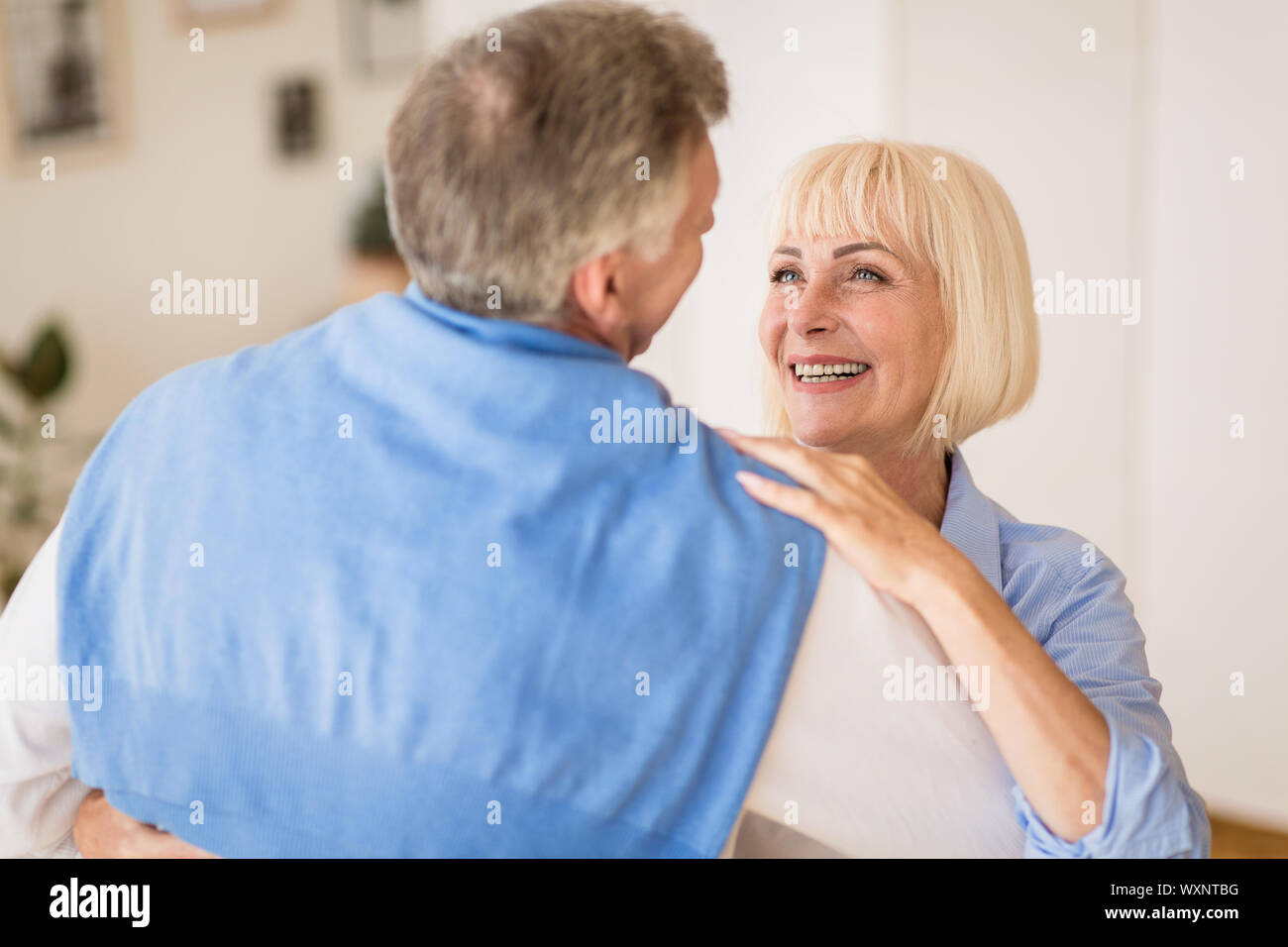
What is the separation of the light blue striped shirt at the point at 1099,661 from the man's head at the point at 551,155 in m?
0.62

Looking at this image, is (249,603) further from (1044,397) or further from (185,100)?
(185,100)

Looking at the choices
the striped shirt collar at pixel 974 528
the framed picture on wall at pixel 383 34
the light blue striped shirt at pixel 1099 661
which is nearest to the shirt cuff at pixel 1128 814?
the light blue striped shirt at pixel 1099 661

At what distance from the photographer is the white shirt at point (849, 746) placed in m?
0.96

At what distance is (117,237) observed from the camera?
15.5ft

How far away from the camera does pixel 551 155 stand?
0.88 meters

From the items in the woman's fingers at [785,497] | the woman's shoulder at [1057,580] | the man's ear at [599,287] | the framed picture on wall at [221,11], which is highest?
the framed picture on wall at [221,11]

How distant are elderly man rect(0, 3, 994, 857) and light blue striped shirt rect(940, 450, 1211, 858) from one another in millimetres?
249

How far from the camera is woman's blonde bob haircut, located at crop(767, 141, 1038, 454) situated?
1746mm

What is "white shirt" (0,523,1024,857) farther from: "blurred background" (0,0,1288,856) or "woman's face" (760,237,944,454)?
"blurred background" (0,0,1288,856)

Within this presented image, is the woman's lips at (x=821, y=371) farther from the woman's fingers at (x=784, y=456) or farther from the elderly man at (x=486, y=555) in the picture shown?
the elderly man at (x=486, y=555)

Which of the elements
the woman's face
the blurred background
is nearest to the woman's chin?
the woman's face

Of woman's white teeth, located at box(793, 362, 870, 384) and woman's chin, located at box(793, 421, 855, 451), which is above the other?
woman's white teeth, located at box(793, 362, 870, 384)

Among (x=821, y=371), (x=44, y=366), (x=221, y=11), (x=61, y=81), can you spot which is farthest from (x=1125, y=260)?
(x=61, y=81)
